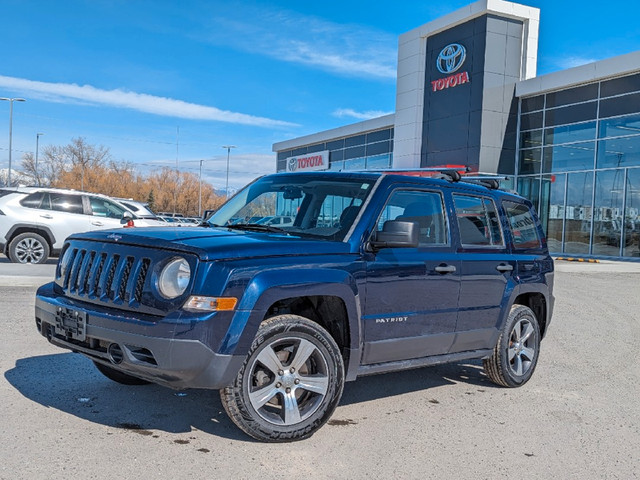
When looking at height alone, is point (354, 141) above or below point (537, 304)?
above

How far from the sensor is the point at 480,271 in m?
5.30

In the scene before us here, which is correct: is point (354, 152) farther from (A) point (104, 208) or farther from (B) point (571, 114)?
(A) point (104, 208)

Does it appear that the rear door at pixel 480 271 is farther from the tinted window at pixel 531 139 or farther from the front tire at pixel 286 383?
the tinted window at pixel 531 139

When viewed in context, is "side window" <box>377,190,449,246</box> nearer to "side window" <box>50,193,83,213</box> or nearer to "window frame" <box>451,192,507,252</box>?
"window frame" <box>451,192,507,252</box>

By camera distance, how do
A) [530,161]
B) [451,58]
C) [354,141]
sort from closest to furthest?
[530,161] → [451,58] → [354,141]

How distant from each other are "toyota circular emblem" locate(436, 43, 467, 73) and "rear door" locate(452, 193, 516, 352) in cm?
2695

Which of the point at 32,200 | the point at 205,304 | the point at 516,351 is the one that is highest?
the point at 32,200

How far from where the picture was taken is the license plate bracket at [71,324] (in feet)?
13.1

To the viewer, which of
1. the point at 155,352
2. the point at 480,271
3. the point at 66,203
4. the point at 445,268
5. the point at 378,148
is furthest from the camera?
the point at 378,148

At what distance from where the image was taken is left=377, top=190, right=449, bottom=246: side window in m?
4.95

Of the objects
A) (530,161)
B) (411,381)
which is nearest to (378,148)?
(530,161)

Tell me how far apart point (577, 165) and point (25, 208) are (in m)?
22.5

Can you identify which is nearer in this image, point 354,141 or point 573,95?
point 573,95

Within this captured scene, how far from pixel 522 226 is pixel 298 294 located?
3.09 meters
